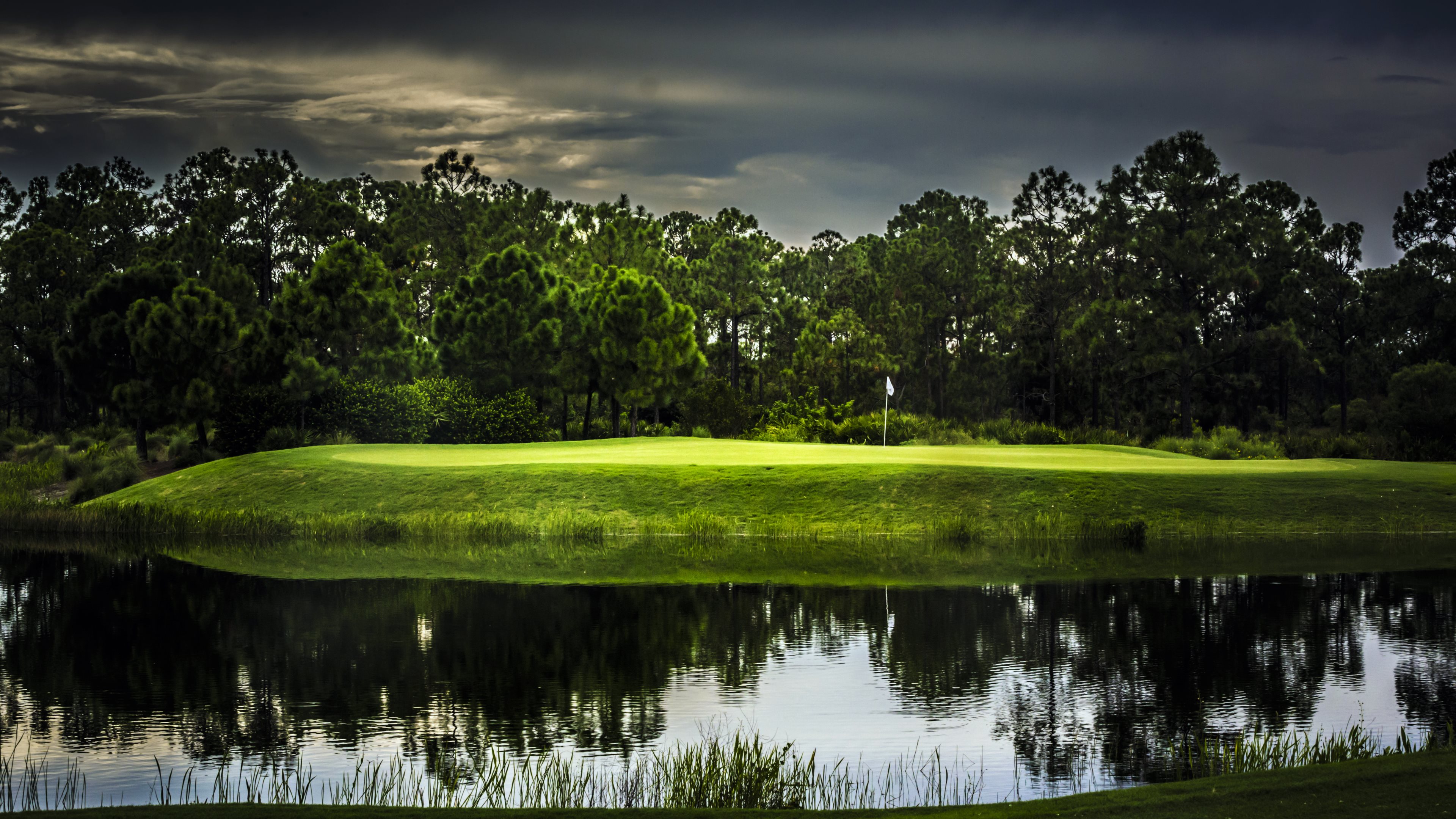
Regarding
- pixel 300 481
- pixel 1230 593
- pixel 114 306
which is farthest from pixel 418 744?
pixel 114 306

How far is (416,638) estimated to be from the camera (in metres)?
15.1

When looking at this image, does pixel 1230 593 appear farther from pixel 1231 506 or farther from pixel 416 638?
pixel 416 638

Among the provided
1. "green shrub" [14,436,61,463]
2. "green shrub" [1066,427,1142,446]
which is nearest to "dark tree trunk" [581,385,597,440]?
"green shrub" [1066,427,1142,446]

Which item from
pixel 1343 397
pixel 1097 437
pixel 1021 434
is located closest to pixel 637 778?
pixel 1021 434

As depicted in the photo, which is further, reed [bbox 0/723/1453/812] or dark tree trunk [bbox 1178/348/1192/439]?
dark tree trunk [bbox 1178/348/1192/439]

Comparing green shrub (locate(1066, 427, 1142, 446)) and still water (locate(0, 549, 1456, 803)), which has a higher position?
green shrub (locate(1066, 427, 1142, 446))

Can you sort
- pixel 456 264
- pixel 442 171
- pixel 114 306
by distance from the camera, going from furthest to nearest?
pixel 442 171 < pixel 456 264 < pixel 114 306

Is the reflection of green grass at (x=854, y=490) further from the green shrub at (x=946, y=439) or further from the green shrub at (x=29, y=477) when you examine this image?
the green shrub at (x=946, y=439)

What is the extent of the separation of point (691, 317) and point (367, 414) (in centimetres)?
1629

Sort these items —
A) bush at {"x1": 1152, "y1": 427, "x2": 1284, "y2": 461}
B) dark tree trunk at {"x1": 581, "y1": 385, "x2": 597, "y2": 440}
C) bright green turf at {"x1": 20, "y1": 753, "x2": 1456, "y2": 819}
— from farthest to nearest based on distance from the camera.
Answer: dark tree trunk at {"x1": 581, "y1": 385, "x2": 597, "y2": 440} → bush at {"x1": 1152, "y1": 427, "x2": 1284, "y2": 461} → bright green turf at {"x1": 20, "y1": 753, "x2": 1456, "y2": 819}

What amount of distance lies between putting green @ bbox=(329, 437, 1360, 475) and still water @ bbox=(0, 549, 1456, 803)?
9.68 m

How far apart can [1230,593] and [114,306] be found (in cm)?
4142

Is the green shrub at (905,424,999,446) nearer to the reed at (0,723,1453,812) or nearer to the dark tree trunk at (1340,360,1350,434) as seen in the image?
the dark tree trunk at (1340,360,1350,434)

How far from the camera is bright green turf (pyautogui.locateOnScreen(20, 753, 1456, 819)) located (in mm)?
7098
